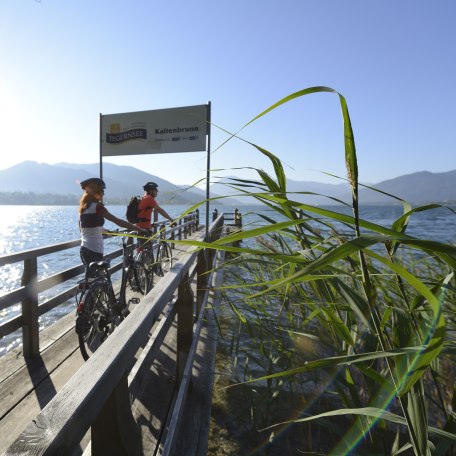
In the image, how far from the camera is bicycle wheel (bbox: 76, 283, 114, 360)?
125 inches

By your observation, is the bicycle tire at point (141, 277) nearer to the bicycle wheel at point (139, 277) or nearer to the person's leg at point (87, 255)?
the bicycle wheel at point (139, 277)

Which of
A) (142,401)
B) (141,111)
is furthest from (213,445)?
(141,111)

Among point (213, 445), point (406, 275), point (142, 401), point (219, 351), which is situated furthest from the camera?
point (219, 351)

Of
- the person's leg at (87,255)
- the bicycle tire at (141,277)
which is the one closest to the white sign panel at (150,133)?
the bicycle tire at (141,277)

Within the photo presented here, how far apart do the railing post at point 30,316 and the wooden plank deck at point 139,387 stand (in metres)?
0.11

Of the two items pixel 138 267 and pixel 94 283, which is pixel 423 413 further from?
pixel 138 267

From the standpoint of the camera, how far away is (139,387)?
1.61 metres

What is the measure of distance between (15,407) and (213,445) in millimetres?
1511

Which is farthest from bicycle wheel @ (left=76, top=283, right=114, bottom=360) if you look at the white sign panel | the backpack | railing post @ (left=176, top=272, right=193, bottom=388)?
the white sign panel

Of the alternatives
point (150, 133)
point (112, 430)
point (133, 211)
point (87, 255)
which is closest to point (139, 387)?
point (112, 430)

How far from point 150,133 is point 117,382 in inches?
270

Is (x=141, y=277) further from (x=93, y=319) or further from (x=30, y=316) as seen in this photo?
(x=30, y=316)

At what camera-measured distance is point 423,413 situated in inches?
32.7

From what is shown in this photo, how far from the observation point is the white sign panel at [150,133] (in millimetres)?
6636
